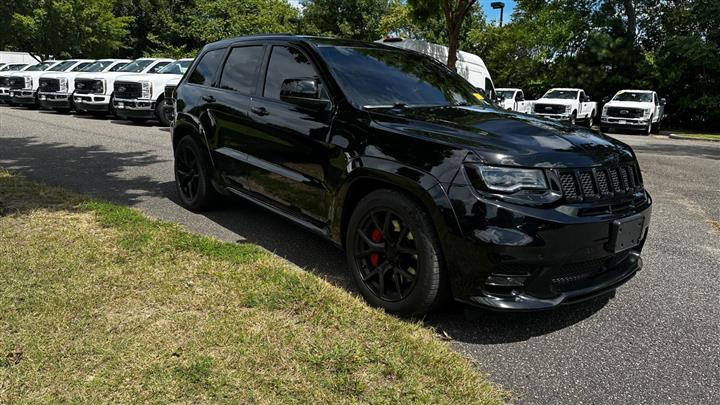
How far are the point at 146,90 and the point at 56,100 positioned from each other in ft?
15.9

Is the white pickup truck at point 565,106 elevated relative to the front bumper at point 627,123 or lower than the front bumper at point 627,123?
elevated

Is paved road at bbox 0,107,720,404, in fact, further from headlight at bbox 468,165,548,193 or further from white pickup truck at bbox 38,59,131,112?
white pickup truck at bbox 38,59,131,112

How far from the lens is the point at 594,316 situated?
3.44 meters

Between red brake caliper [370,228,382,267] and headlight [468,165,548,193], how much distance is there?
2.58 ft

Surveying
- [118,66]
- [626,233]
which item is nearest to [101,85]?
[118,66]

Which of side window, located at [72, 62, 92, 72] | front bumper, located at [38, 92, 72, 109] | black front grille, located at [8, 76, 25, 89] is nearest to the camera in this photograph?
front bumper, located at [38, 92, 72, 109]

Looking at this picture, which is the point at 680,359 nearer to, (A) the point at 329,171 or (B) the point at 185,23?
(A) the point at 329,171

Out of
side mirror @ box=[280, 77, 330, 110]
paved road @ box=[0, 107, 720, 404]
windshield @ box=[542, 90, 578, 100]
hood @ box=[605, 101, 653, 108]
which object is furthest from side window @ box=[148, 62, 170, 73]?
hood @ box=[605, 101, 653, 108]

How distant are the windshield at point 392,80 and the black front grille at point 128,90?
35.2ft

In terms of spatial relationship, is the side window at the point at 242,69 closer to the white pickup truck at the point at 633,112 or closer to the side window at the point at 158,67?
the side window at the point at 158,67

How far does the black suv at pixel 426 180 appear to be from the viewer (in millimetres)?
2803

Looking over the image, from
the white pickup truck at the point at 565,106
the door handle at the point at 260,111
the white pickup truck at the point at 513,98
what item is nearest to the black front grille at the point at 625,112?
the white pickup truck at the point at 565,106

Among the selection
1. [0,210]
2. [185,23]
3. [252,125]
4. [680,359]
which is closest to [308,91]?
[252,125]

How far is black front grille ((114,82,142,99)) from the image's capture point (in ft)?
44.1
